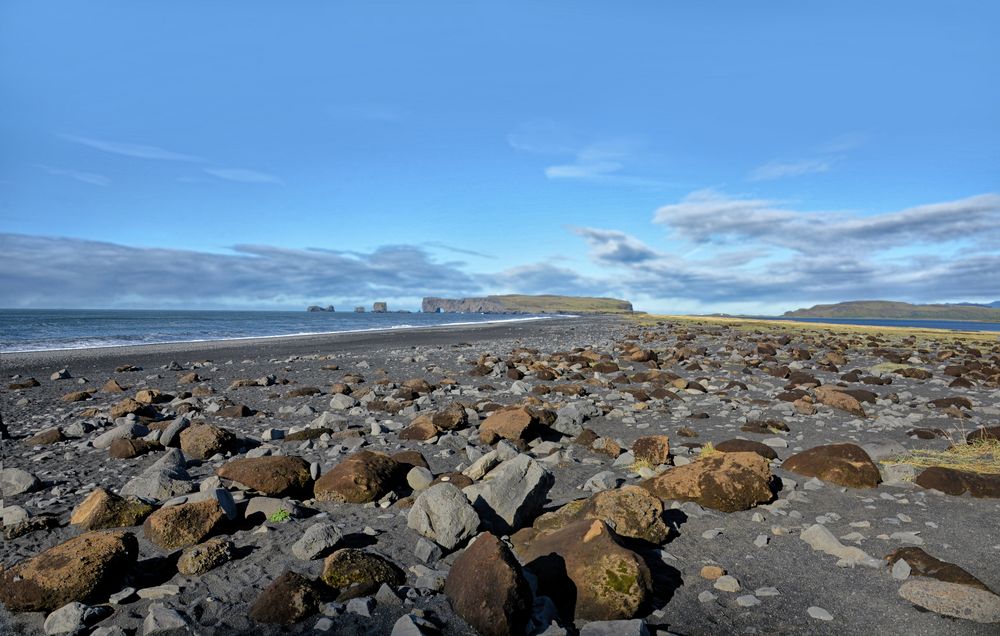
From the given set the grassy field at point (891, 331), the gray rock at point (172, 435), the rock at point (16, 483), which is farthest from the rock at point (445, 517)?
the grassy field at point (891, 331)

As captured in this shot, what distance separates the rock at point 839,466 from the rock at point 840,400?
4.85 m

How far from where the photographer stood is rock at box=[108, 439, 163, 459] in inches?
309

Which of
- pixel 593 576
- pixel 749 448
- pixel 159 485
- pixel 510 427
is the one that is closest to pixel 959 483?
pixel 749 448

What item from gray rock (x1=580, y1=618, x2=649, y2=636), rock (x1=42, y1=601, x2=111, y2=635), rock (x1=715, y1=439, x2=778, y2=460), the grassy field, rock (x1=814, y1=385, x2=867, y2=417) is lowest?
rock (x1=42, y1=601, x2=111, y2=635)

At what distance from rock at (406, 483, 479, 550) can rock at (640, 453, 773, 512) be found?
2523mm

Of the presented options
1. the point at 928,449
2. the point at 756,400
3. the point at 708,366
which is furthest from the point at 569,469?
the point at 708,366

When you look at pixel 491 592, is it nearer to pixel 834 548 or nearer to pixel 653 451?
pixel 834 548

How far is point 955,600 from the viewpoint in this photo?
3.70 m

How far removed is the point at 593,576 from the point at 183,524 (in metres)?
3.87

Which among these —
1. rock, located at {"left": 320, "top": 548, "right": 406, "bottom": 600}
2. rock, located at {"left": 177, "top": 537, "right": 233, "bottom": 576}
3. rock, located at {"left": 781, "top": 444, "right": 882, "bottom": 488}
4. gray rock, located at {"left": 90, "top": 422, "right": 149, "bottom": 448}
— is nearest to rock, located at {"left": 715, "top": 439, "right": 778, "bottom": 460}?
rock, located at {"left": 781, "top": 444, "right": 882, "bottom": 488}

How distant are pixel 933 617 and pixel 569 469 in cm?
434

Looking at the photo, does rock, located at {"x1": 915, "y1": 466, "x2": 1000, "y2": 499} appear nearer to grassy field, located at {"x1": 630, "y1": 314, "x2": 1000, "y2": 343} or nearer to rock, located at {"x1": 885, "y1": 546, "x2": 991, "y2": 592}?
rock, located at {"x1": 885, "y1": 546, "x2": 991, "y2": 592}

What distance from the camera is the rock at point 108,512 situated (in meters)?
5.30

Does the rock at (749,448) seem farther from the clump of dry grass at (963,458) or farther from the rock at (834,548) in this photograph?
the rock at (834,548)
